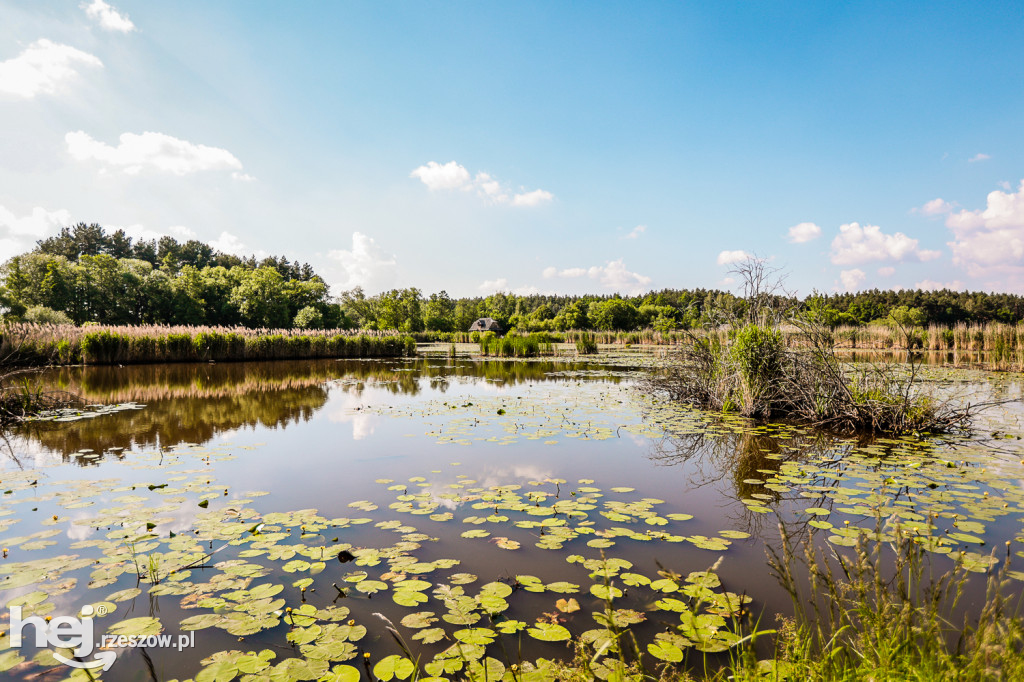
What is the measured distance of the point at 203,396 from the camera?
11.7 meters

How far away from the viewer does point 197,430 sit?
8031mm

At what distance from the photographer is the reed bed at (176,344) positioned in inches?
635

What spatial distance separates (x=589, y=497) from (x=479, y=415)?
4827 mm

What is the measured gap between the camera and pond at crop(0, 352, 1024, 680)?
8.64 feet

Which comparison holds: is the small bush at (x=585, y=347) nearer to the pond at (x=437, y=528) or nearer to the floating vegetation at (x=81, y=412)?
the pond at (x=437, y=528)

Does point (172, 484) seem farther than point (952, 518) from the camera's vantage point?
Yes

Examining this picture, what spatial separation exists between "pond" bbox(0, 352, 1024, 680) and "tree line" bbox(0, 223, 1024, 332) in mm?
4763

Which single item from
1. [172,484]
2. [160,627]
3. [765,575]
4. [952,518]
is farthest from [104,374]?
[952,518]

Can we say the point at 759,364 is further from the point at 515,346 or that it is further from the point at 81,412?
the point at 515,346

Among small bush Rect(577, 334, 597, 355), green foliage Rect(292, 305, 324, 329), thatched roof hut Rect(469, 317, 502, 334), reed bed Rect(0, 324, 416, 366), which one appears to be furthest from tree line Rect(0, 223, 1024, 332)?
reed bed Rect(0, 324, 416, 366)

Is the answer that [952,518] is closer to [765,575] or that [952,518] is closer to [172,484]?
[765,575]

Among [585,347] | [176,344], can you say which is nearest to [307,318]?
[176,344]

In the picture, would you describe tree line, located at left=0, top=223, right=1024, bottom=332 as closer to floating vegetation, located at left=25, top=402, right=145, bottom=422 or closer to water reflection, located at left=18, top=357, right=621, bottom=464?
water reflection, located at left=18, top=357, right=621, bottom=464

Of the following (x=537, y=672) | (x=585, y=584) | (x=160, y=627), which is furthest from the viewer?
(x=585, y=584)
